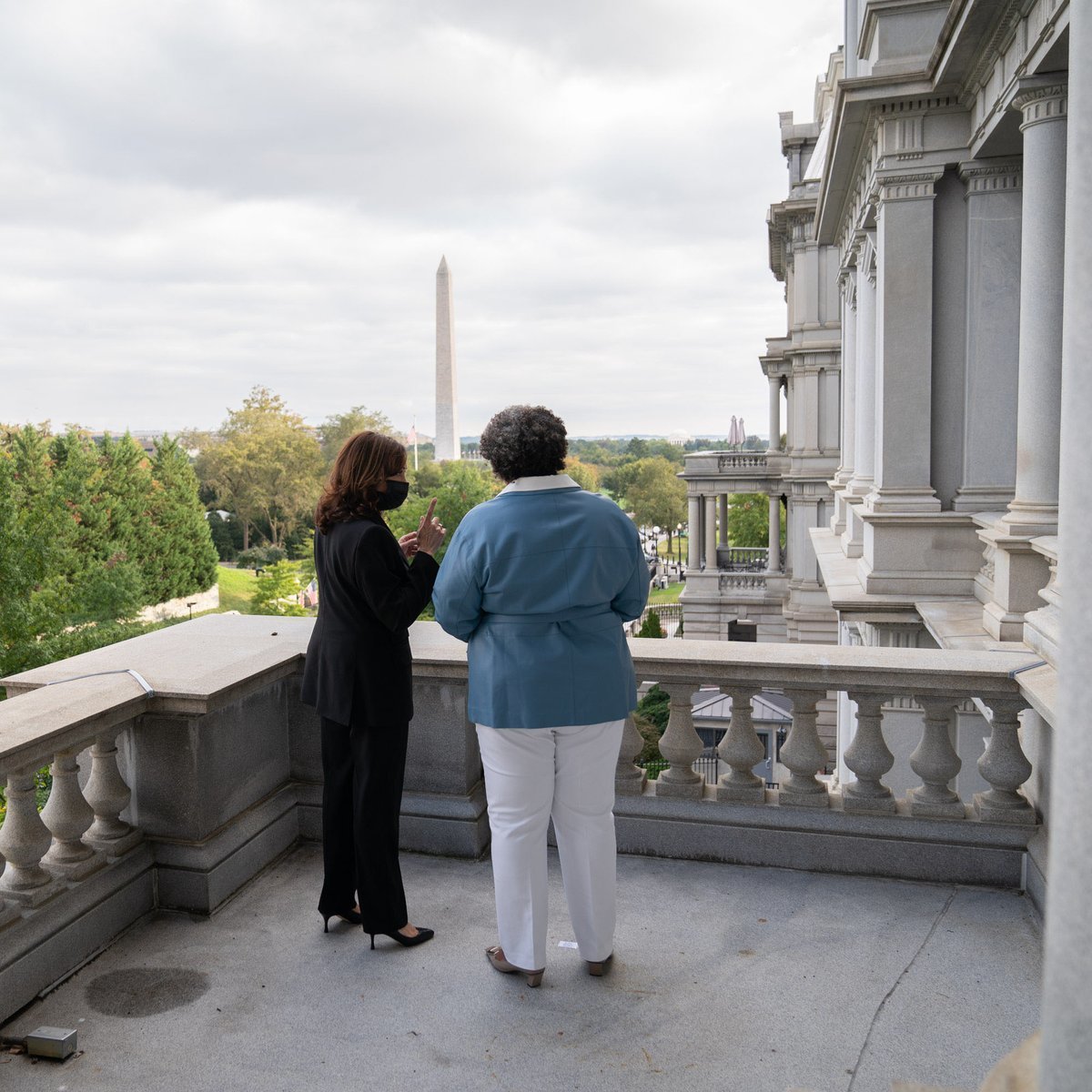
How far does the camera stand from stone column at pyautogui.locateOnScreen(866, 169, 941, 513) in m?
12.2

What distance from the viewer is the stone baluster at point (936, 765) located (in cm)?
499

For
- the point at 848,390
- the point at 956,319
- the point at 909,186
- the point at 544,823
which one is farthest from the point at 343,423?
the point at 544,823

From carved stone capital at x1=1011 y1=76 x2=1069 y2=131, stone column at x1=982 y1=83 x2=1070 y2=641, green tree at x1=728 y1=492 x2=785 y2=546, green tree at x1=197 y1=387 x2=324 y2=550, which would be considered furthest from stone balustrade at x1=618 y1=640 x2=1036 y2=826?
green tree at x1=197 y1=387 x2=324 y2=550

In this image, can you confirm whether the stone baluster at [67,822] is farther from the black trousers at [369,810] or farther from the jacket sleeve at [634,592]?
the jacket sleeve at [634,592]

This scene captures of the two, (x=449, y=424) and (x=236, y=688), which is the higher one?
(x=449, y=424)

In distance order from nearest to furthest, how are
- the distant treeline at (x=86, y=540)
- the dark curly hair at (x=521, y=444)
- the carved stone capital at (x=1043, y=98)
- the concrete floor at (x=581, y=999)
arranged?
the concrete floor at (x=581, y=999)
the dark curly hair at (x=521, y=444)
the carved stone capital at (x=1043, y=98)
the distant treeline at (x=86, y=540)

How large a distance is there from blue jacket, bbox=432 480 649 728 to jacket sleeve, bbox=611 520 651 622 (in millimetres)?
79

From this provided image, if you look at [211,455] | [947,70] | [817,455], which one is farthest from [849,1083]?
[211,455]

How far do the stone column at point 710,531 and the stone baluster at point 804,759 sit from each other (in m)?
38.6

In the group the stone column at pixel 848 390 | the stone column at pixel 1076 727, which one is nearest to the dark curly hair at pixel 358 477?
the stone column at pixel 1076 727

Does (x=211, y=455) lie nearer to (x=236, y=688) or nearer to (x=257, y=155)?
(x=257, y=155)

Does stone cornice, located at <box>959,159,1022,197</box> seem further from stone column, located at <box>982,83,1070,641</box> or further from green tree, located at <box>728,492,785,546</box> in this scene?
green tree, located at <box>728,492,785,546</box>

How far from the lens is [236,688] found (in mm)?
4859

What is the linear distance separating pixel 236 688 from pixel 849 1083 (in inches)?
119
